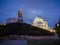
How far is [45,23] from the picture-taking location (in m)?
25.2

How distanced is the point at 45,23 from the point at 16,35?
13.4 metres

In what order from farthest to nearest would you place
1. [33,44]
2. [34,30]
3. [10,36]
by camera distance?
[34,30], [10,36], [33,44]

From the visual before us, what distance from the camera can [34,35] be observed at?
40.8 ft

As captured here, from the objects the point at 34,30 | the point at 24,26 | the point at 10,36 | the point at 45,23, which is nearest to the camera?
the point at 10,36

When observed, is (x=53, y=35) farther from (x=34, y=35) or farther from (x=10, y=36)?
(x=10, y=36)

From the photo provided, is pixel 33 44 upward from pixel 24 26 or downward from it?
downward

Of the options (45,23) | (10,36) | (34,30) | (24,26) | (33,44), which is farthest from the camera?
(45,23)

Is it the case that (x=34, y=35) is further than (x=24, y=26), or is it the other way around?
(x=24, y=26)

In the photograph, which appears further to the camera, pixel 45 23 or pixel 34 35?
pixel 45 23

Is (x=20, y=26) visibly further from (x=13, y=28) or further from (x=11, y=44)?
(x=11, y=44)

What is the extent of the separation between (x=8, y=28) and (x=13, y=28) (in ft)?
1.64

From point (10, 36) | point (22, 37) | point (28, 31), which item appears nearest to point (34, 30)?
point (28, 31)

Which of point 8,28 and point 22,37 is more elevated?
point 8,28

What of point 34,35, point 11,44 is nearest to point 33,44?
point 11,44
